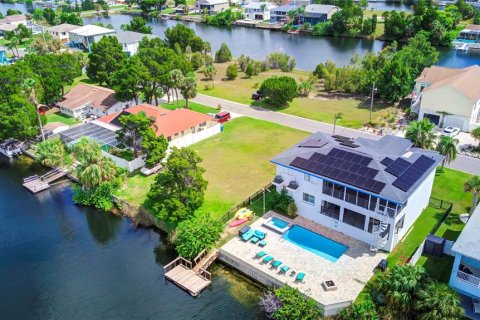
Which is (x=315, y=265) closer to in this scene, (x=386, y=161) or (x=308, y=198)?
(x=308, y=198)

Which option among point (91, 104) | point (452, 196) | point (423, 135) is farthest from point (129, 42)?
point (452, 196)

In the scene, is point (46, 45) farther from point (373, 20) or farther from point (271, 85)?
point (373, 20)

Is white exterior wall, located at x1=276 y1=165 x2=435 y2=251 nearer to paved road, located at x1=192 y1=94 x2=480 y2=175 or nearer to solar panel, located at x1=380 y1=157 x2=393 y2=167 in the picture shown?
solar panel, located at x1=380 y1=157 x2=393 y2=167

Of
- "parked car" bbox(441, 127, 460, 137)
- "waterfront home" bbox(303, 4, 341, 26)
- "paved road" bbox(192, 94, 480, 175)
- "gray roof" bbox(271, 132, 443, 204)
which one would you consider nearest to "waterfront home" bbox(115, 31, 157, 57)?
"paved road" bbox(192, 94, 480, 175)

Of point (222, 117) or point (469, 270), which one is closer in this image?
point (469, 270)

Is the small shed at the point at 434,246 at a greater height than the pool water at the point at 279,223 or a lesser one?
greater

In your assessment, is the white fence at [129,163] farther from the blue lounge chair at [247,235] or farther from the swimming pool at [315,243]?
the swimming pool at [315,243]

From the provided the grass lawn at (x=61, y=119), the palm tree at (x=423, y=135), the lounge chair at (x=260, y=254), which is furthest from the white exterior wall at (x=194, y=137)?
the palm tree at (x=423, y=135)
